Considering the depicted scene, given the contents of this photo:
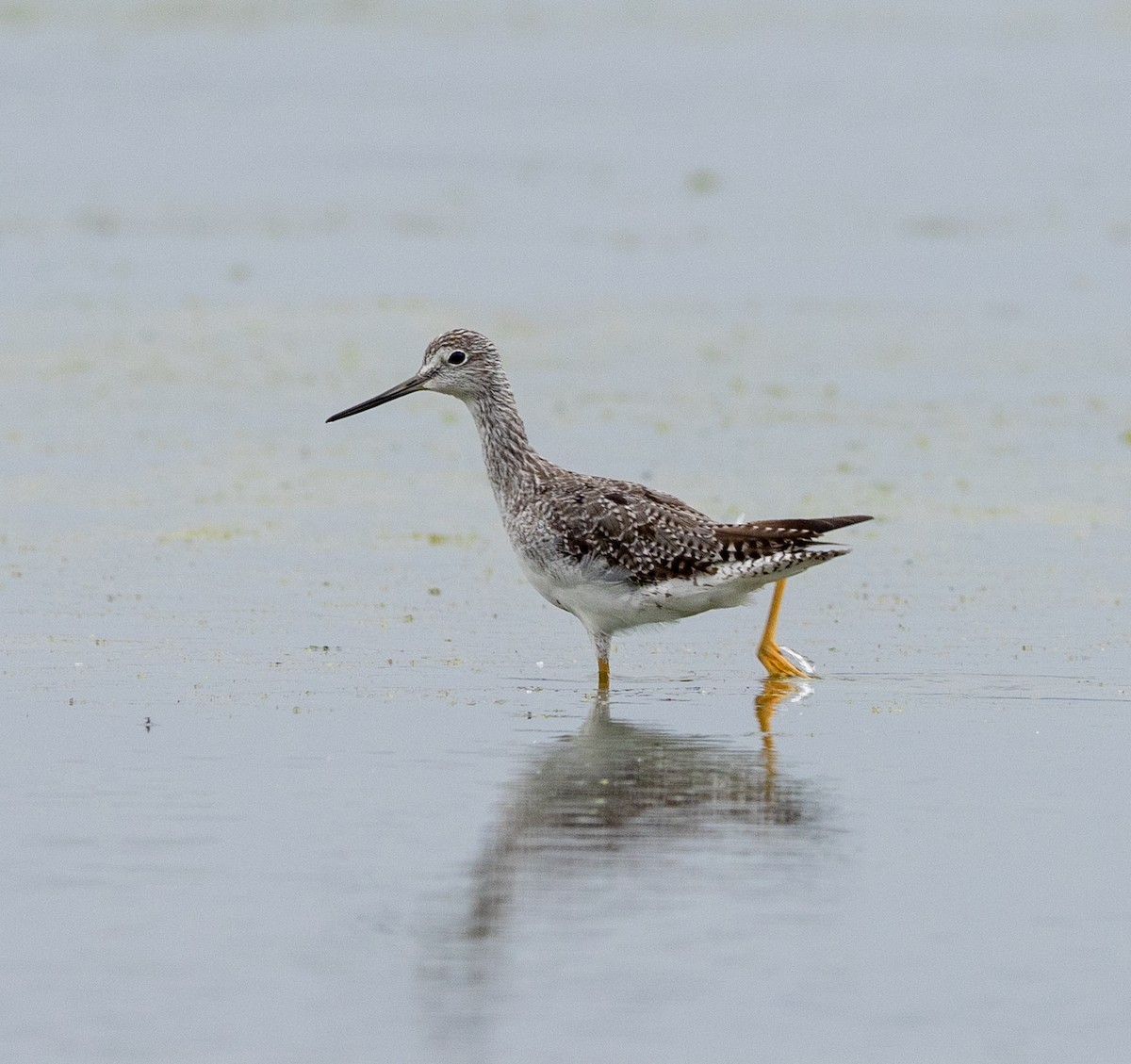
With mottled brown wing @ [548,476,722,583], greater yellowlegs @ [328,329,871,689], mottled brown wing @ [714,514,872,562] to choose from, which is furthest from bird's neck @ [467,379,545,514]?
mottled brown wing @ [714,514,872,562]

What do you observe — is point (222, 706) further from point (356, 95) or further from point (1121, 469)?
point (356, 95)

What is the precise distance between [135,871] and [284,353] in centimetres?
1278

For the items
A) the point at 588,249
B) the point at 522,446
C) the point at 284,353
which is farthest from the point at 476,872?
the point at 588,249

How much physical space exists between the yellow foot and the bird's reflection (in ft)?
2.88

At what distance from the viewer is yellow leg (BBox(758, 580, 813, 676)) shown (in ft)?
35.3

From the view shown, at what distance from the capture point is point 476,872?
7.53 metres

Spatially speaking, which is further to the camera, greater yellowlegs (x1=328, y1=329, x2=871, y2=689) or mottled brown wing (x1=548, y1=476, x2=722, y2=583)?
mottled brown wing (x1=548, y1=476, x2=722, y2=583)

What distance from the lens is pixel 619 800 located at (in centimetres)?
852

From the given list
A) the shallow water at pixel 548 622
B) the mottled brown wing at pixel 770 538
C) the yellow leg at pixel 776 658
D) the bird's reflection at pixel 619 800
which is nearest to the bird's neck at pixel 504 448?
the shallow water at pixel 548 622

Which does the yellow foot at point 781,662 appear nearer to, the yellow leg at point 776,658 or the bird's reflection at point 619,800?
the yellow leg at point 776,658

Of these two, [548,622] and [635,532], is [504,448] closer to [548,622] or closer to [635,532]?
[548,622]

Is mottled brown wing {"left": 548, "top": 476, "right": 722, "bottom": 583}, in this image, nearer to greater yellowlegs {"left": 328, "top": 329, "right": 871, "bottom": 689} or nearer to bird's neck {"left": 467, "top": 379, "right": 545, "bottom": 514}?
greater yellowlegs {"left": 328, "top": 329, "right": 871, "bottom": 689}

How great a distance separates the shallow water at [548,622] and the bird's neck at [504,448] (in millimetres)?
792

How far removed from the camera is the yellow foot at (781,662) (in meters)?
10.8
